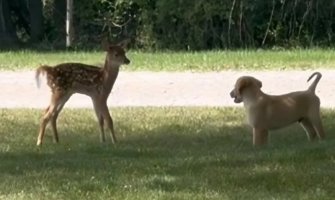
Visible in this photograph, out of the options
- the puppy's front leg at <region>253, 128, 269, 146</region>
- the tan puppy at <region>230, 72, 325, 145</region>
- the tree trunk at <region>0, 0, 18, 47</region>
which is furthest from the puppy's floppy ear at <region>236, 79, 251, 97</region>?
the tree trunk at <region>0, 0, 18, 47</region>

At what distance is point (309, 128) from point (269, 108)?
24.1 inches

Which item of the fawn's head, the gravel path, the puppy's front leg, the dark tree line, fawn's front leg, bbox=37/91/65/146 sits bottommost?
the dark tree line

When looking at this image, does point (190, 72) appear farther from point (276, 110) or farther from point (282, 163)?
point (282, 163)

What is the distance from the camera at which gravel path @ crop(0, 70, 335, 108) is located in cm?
1443

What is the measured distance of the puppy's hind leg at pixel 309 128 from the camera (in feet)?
34.5

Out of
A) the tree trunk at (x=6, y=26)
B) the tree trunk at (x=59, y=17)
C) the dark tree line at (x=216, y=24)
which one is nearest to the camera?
the dark tree line at (x=216, y=24)

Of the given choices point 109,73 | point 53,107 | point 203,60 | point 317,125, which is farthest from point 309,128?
point 203,60

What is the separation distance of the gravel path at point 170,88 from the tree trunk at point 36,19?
9803 mm

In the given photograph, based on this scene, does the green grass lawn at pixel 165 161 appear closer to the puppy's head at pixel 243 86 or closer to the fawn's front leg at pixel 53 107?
the fawn's front leg at pixel 53 107

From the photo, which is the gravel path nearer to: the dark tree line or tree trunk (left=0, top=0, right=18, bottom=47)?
the dark tree line

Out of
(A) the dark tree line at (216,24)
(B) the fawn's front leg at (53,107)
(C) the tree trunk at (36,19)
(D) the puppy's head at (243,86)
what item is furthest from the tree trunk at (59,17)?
(D) the puppy's head at (243,86)

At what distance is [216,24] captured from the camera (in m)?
24.2

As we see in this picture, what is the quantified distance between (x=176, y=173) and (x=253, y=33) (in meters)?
16.3

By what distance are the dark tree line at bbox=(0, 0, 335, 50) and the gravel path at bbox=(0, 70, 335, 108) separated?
6.52m
